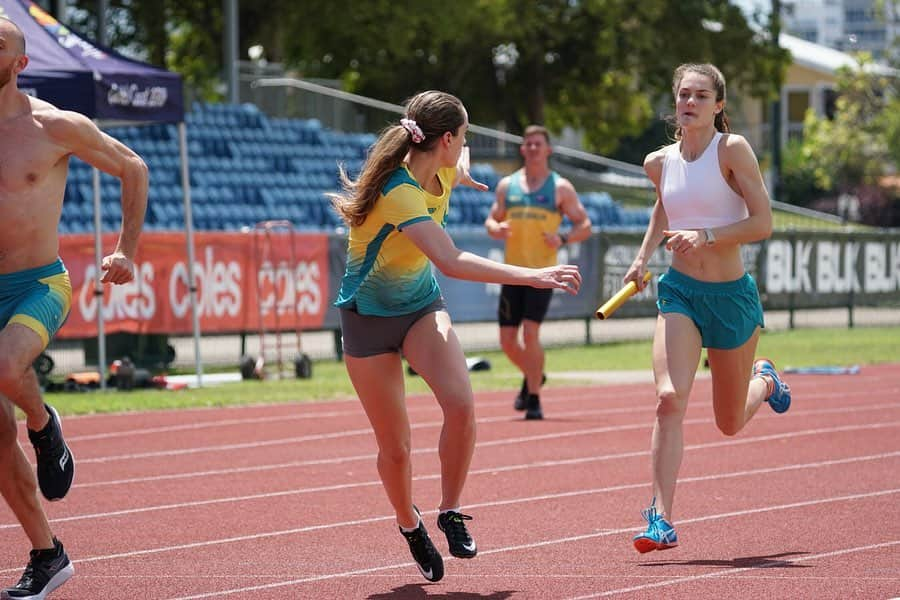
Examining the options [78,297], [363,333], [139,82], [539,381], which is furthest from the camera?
[78,297]

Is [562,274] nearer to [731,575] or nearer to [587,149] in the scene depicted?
[731,575]

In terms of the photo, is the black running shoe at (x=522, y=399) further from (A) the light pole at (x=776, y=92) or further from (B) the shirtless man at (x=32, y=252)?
(A) the light pole at (x=776, y=92)

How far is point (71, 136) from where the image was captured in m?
6.32

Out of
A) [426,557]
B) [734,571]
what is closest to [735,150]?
[734,571]

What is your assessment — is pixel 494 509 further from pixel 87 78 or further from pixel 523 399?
pixel 87 78

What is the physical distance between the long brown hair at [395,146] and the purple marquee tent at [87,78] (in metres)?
7.23

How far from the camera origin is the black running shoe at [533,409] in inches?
518

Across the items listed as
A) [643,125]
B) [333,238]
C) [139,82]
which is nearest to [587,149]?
[643,125]

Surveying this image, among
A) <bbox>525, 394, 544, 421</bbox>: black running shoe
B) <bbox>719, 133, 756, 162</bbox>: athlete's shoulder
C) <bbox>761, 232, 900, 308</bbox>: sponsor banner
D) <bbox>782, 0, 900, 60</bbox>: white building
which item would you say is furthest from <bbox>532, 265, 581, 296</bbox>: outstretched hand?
<bbox>782, 0, 900, 60</bbox>: white building

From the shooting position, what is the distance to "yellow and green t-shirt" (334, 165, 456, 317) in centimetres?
648

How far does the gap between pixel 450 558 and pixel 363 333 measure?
133cm

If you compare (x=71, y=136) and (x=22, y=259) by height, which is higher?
(x=71, y=136)

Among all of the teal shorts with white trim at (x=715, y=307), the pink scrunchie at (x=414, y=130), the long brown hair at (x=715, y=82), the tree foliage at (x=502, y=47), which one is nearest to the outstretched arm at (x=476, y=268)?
the pink scrunchie at (x=414, y=130)

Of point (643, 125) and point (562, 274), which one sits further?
point (643, 125)
